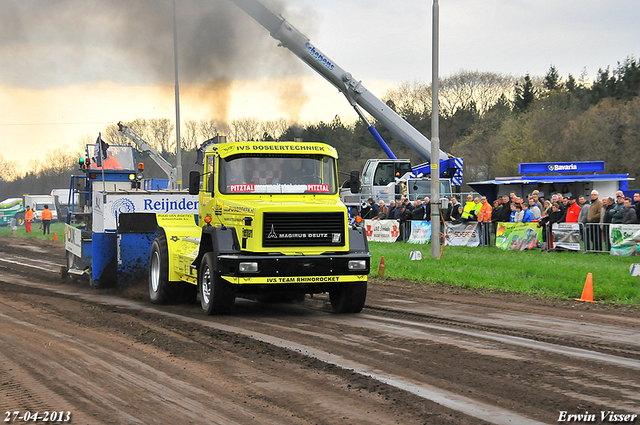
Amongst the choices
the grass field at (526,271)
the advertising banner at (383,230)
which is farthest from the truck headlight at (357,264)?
the advertising banner at (383,230)

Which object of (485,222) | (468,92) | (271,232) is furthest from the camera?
(468,92)

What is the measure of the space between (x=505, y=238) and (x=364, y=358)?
52.2 feet

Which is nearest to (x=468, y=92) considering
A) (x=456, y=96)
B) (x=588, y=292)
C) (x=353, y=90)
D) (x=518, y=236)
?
(x=456, y=96)

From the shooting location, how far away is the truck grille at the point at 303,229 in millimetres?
10734

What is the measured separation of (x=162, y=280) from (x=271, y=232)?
3338 millimetres

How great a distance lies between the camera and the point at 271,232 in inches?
423

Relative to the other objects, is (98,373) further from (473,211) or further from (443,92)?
(443,92)

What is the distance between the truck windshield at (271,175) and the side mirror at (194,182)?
76cm

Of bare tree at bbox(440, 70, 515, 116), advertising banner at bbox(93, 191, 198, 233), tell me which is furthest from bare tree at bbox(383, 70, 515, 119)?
advertising banner at bbox(93, 191, 198, 233)

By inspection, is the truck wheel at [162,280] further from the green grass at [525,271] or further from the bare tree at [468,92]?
the bare tree at [468,92]

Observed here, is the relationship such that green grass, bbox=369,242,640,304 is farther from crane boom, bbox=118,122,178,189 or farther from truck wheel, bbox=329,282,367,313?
crane boom, bbox=118,122,178,189

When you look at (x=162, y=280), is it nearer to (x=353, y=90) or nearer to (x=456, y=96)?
(x=353, y=90)

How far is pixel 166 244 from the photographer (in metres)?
13.2

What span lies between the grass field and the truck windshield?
5.53 m
